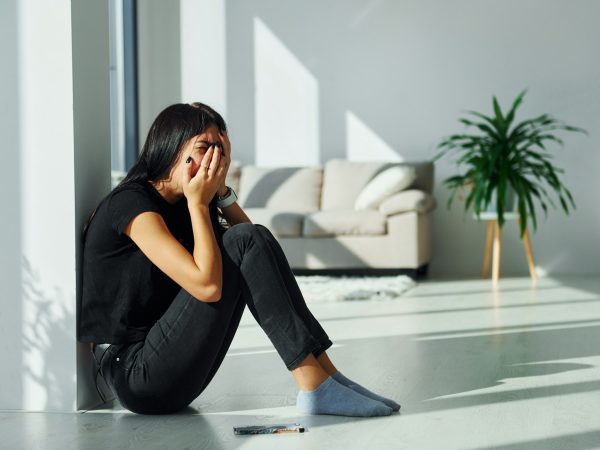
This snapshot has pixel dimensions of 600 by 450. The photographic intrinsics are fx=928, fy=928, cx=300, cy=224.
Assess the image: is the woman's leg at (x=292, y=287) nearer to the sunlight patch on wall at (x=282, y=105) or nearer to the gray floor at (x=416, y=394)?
the gray floor at (x=416, y=394)

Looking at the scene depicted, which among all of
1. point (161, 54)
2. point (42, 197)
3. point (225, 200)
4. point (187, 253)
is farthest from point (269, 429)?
point (161, 54)

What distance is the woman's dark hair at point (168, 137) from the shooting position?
2215 mm

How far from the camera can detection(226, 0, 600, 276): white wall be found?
7031mm

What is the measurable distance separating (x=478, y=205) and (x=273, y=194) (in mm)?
1744

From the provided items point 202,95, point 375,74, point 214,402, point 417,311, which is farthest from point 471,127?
point 214,402

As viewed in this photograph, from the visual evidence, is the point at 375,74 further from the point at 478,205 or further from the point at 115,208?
the point at 115,208

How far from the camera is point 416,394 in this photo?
2578 mm

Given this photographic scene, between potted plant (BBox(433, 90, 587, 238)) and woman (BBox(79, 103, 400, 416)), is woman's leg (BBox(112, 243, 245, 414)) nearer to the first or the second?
woman (BBox(79, 103, 400, 416))

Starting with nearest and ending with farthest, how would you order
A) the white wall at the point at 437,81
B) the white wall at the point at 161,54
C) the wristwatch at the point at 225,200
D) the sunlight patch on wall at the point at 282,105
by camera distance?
the wristwatch at the point at 225,200, the white wall at the point at 437,81, the sunlight patch on wall at the point at 282,105, the white wall at the point at 161,54

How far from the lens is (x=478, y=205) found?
6.23 meters

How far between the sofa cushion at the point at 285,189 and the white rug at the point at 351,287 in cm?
79

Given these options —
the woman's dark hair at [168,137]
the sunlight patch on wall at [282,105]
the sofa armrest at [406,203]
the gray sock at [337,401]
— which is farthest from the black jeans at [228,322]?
the sunlight patch on wall at [282,105]

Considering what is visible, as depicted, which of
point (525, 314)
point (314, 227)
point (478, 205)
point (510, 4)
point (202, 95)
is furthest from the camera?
point (202, 95)

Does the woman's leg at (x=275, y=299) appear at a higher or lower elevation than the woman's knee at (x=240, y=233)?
lower
